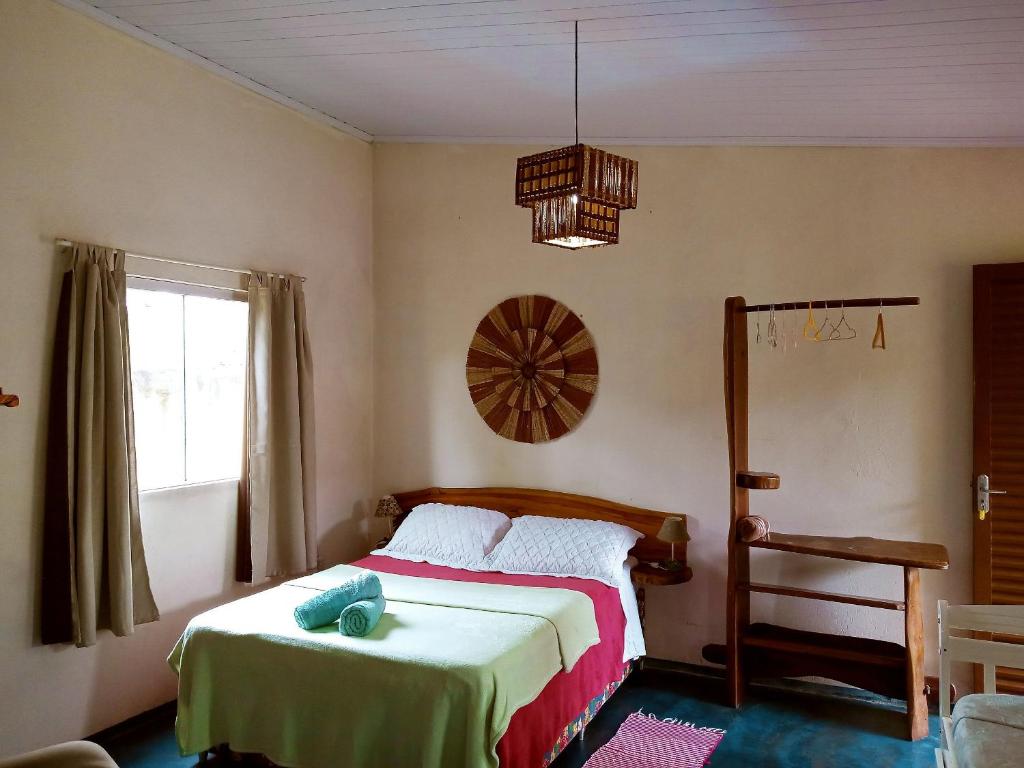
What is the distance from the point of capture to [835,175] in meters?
3.81

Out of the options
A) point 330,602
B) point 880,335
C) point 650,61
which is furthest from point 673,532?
point 650,61

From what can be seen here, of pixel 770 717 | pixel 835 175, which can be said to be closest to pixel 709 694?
pixel 770 717

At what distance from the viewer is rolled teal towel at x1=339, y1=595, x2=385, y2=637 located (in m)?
2.84

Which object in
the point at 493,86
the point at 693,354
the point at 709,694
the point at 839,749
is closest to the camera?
the point at 839,749

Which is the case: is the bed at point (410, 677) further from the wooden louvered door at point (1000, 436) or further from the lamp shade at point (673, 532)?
the wooden louvered door at point (1000, 436)

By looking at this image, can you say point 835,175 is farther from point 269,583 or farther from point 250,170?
point 269,583

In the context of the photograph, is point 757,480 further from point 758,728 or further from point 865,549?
point 758,728

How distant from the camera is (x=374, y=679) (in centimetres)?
263

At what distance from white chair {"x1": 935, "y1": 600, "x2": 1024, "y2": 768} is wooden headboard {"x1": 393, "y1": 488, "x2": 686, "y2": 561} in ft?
5.02

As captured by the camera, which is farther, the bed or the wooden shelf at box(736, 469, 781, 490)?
the wooden shelf at box(736, 469, 781, 490)

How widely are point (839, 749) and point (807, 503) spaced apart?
1.08 meters

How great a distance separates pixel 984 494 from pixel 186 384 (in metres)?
3.49

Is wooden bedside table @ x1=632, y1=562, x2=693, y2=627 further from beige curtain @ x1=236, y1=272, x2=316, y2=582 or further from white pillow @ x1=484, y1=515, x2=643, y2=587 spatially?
beige curtain @ x1=236, y1=272, x2=316, y2=582

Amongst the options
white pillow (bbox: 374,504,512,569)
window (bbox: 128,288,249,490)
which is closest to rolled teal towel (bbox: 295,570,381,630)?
white pillow (bbox: 374,504,512,569)
